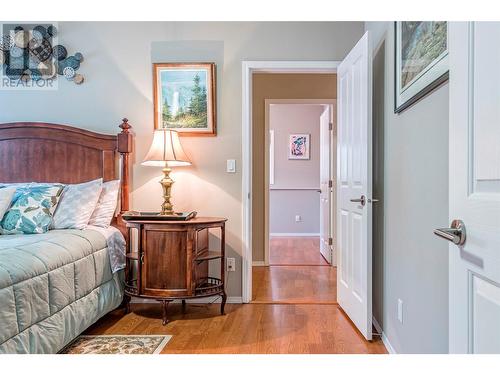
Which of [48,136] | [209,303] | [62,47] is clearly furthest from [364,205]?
[62,47]

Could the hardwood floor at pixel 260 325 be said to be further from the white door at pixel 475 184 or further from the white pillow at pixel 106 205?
the white door at pixel 475 184

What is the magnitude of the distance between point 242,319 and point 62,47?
2633 mm

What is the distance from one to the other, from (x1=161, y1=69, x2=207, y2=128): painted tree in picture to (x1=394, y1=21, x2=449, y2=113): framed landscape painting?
163 centimetres

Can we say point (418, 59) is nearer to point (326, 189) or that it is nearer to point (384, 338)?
point (384, 338)

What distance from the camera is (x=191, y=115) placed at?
→ 334 centimetres

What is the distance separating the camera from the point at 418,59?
1.83m

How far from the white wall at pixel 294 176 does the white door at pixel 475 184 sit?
643 centimetres

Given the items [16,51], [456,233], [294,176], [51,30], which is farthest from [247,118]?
[294,176]

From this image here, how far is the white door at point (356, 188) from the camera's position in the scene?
248 centimetres

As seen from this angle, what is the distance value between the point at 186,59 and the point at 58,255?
1911 millimetres

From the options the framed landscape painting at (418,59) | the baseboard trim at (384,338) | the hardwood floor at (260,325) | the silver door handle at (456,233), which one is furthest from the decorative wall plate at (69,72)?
the silver door handle at (456,233)

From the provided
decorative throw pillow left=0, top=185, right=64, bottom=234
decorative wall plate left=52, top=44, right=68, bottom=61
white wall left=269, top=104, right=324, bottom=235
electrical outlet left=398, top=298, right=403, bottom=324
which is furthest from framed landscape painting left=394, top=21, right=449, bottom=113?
white wall left=269, top=104, right=324, bottom=235

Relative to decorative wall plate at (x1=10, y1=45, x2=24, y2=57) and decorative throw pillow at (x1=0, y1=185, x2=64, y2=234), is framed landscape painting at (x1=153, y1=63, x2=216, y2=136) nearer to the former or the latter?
decorative throw pillow at (x1=0, y1=185, x2=64, y2=234)
